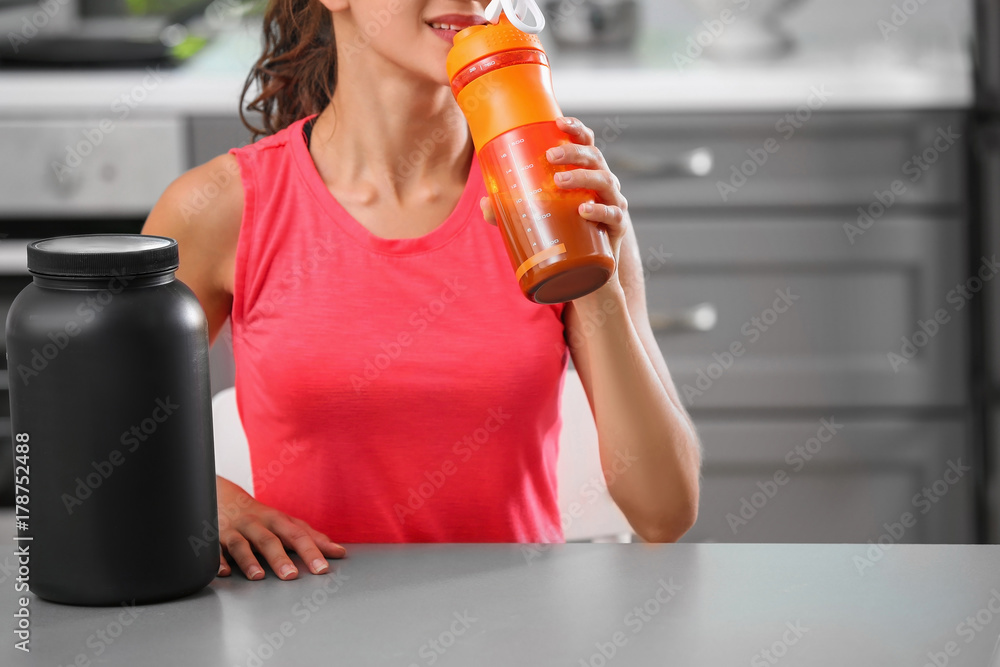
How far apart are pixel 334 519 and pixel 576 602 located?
1.50ft

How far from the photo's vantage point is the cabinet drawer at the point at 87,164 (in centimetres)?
188

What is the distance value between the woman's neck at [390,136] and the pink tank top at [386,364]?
0.04 meters

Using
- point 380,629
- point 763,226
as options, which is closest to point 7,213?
point 763,226

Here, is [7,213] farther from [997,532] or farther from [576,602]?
[997,532]

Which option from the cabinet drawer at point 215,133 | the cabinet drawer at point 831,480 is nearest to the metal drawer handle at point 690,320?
the cabinet drawer at point 831,480

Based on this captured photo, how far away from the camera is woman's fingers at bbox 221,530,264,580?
0.66 metres

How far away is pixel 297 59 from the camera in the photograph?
1.16 m

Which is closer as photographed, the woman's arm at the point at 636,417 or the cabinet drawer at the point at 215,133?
the woman's arm at the point at 636,417

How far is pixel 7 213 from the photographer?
1918 mm

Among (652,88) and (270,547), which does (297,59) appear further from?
(652,88)

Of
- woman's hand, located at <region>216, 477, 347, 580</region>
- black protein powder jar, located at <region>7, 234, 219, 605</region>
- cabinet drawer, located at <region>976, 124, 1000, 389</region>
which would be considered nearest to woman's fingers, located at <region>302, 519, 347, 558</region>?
woman's hand, located at <region>216, 477, 347, 580</region>

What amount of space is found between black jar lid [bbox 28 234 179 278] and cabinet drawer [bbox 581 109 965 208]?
4.42 ft

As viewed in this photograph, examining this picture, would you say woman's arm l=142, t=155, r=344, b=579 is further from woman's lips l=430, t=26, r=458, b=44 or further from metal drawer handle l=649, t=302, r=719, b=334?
metal drawer handle l=649, t=302, r=719, b=334

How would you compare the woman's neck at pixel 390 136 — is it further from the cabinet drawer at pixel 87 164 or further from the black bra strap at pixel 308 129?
the cabinet drawer at pixel 87 164
